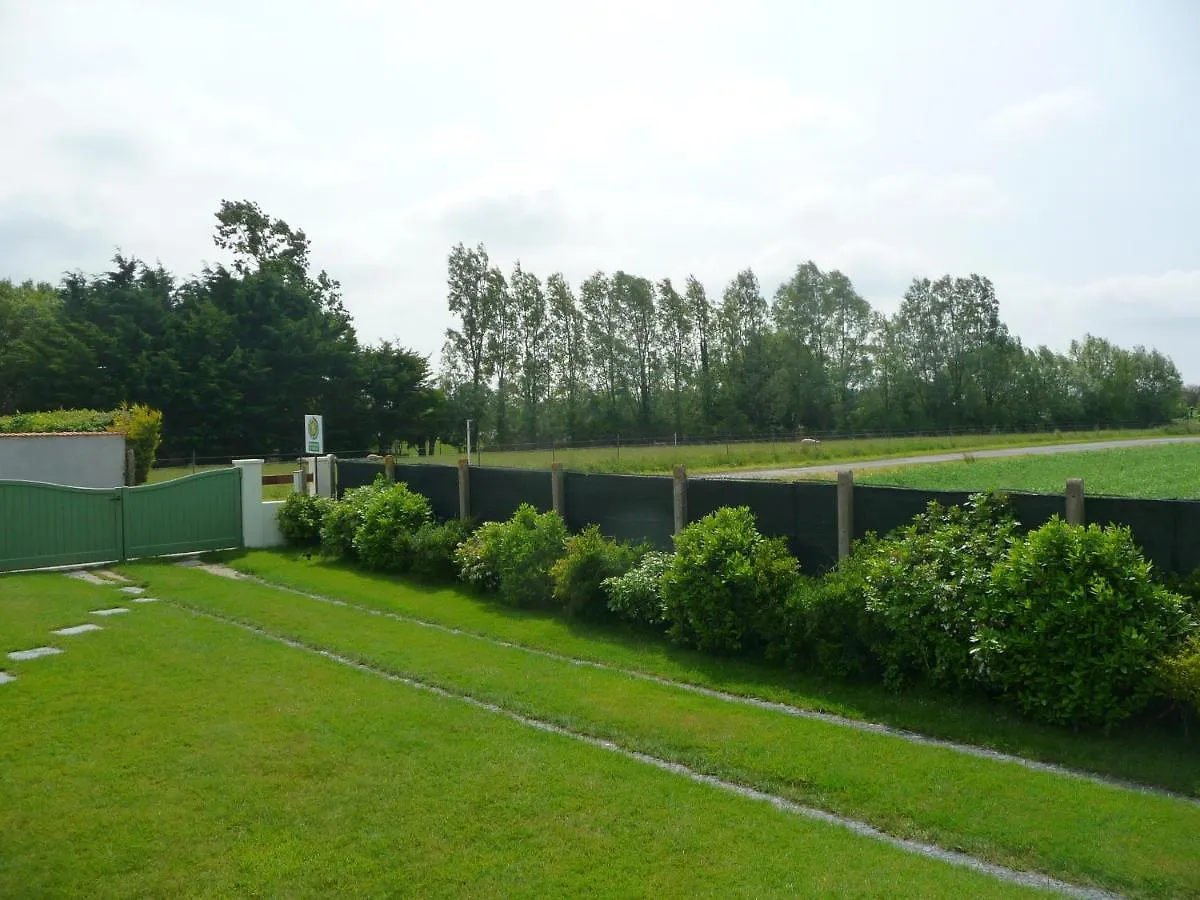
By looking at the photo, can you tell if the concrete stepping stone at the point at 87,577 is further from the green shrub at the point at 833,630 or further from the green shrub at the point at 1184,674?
the green shrub at the point at 1184,674

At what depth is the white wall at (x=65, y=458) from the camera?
16906 millimetres

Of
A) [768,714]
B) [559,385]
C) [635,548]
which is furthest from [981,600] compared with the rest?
[559,385]

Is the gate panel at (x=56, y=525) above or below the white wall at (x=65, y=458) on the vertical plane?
below

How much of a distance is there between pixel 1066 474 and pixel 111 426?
2716cm

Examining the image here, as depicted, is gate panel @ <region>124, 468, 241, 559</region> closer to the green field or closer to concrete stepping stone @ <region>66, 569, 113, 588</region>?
A: concrete stepping stone @ <region>66, 569, 113, 588</region>

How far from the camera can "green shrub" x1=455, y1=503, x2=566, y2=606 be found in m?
10.3

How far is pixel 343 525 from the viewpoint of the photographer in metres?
13.9

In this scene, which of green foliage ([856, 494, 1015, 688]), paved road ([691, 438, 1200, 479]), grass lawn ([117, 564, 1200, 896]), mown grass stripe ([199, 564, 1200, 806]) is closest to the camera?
grass lawn ([117, 564, 1200, 896])

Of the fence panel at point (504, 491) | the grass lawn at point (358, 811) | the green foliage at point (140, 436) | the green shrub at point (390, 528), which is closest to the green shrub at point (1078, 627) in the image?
the grass lawn at point (358, 811)

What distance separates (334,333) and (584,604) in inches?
1404

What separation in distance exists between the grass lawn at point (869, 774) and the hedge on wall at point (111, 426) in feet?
49.7

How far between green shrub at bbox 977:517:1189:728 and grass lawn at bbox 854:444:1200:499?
45.1 feet

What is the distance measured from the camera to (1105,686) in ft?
18.6

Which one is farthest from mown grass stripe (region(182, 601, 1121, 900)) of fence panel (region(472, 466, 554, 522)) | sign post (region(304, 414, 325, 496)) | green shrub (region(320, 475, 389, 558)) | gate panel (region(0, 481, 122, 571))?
sign post (region(304, 414, 325, 496))
